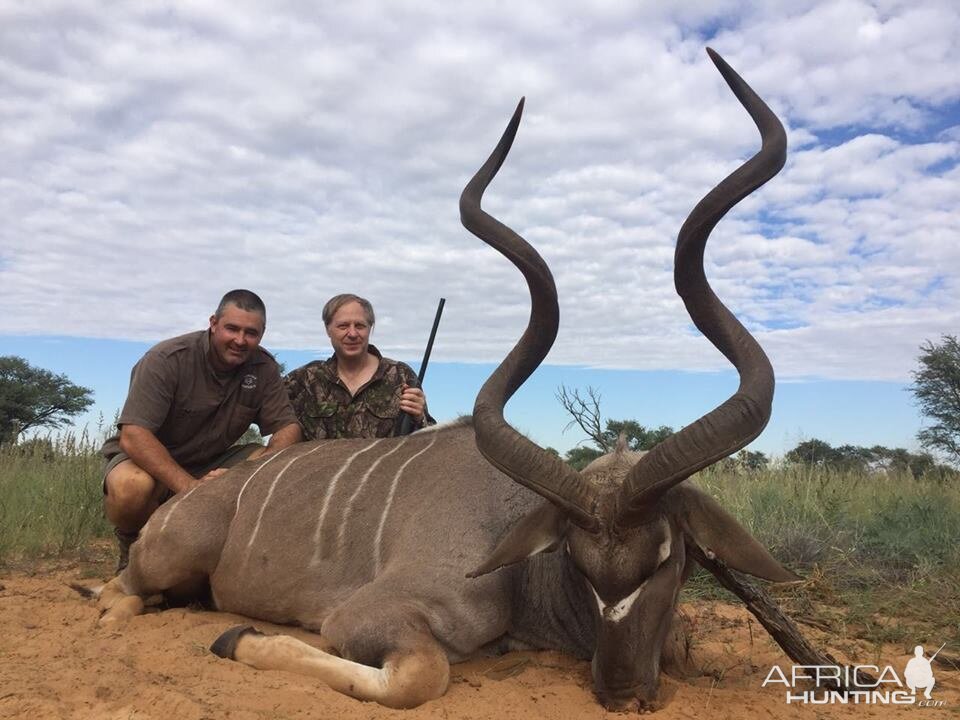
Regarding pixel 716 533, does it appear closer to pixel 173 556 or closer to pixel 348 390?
pixel 173 556

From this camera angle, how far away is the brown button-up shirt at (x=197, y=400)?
4.80m

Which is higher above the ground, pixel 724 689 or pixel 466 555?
pixel 466 555

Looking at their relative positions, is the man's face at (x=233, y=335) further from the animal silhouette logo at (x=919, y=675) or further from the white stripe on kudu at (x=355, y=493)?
the animal silhouette logo at (x=919, y=675)

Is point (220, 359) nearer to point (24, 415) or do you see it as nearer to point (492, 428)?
point (492, 428)

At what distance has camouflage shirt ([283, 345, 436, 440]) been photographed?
592 cm

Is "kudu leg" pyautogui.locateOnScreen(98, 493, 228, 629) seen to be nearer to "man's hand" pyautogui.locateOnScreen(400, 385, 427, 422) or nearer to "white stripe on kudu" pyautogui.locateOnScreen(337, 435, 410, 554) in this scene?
"white stripe on kudu" pyautogui.locateOnScreen(337, 435, 410, 554)

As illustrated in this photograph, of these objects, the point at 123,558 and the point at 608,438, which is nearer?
the point at 608,438

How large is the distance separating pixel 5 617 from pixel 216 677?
60.8 inches

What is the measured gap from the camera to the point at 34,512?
19.4 ft

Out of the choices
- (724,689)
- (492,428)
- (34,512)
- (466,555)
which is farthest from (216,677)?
(34,512)

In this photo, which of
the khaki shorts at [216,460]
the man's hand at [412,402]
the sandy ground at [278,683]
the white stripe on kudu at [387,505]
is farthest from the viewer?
the man's hand at [412,402]

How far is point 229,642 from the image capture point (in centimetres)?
316

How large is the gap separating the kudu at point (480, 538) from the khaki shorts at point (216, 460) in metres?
0.77

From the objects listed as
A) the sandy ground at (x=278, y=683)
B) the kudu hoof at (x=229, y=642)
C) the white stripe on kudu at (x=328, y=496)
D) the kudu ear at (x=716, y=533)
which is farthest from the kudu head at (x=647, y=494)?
the white stripe on kudu at (x=328, y=496)
